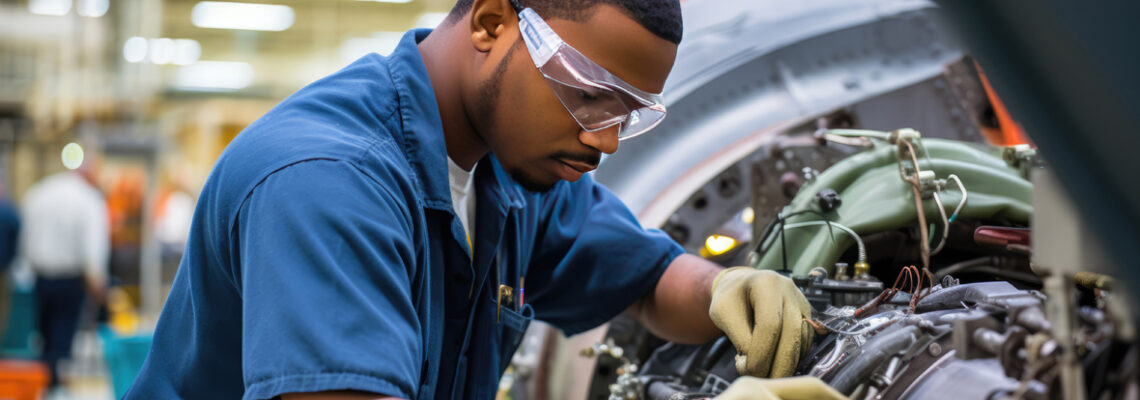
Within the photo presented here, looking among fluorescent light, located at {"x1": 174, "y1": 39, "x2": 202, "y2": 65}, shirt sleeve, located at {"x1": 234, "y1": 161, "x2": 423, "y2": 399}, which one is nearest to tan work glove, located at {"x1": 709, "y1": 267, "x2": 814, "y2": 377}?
shirt sleeve, located at {"x1": 234, "y1": 161, "x2": 423, "y2": 399}

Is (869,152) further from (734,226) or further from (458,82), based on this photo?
(458,82)

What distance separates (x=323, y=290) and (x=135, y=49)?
421 inches

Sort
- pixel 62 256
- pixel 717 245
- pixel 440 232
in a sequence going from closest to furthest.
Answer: pixel 440 232
pixel 717 245
pixel 62 256

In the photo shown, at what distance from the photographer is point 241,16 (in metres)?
10.7

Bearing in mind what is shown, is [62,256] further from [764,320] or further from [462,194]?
[764,320]

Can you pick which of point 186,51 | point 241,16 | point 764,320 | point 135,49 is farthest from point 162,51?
point 764,320

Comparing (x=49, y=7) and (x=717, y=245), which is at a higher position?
(x=717, y=245)

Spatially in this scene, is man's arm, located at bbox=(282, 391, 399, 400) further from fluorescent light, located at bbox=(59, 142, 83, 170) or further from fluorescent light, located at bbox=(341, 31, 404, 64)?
fluorescent light, located at bbox=(341, 31, 404, 64)

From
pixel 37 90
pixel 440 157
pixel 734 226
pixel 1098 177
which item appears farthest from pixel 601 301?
pixel 37 90

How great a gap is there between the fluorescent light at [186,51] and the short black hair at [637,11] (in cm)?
1081

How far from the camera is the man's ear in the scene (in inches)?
51.5

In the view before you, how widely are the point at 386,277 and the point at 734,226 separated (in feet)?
3.05

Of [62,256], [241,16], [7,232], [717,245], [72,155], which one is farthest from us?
[241,16]

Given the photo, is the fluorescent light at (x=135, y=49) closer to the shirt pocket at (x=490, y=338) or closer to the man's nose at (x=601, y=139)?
the shirt pocket at (x=490, y=338)
